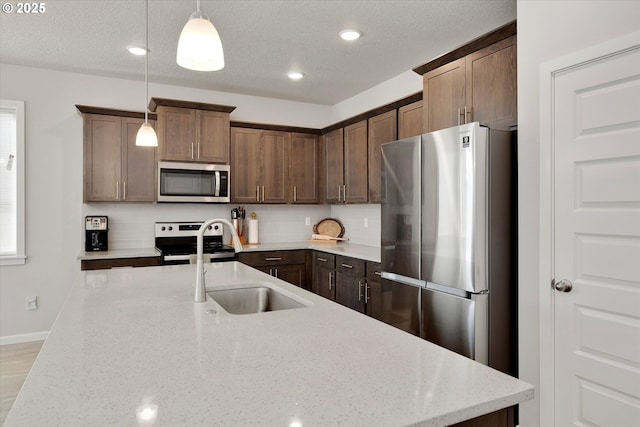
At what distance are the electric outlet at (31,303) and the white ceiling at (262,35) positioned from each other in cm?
223

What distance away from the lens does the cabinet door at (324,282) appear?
13.6 ft

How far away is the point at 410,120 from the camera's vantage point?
3.56 m

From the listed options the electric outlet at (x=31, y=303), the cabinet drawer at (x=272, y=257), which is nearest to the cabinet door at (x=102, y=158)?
the electric outlet at (x=31, y=303)

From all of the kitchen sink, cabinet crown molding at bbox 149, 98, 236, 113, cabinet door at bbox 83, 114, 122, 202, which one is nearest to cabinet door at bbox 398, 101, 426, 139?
cabinet crown molding at bbox 149, 98, 236, 113

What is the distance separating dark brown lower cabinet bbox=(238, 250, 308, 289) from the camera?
13.8ft

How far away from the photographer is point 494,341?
2365 millimetres

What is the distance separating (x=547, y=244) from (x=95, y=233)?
385 centimetres

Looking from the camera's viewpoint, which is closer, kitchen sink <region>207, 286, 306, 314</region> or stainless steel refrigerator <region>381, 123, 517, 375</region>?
kitchen sink <region>207, 286, 306, 314</region>

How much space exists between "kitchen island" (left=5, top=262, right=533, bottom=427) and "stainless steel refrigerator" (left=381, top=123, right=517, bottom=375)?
1069 mm

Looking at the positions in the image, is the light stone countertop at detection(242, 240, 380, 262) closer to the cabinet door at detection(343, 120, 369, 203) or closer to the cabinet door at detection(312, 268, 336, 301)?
the cabinet door at detection(312, 268, 336, 301)

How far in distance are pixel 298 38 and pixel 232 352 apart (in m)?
2.71

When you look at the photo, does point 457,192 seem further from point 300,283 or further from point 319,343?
point 300,283

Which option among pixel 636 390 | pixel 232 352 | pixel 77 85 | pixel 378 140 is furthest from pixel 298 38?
pixel 636 390

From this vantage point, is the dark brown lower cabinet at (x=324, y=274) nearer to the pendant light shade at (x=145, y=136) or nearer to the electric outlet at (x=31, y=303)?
the pendant light shade at (x=145, y=136)
